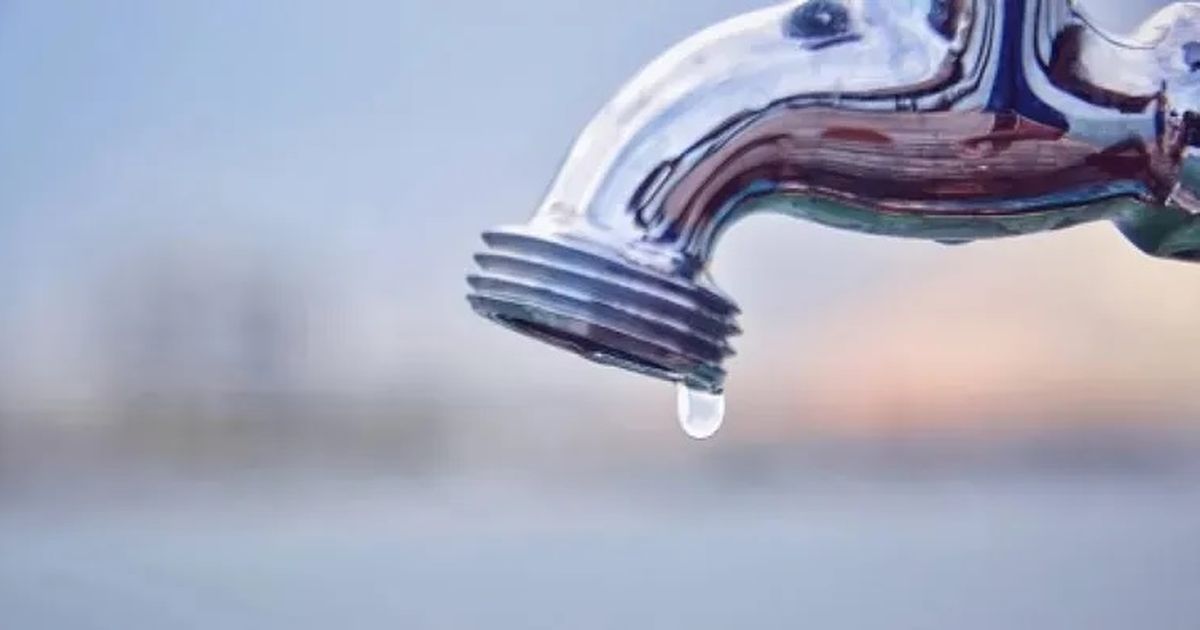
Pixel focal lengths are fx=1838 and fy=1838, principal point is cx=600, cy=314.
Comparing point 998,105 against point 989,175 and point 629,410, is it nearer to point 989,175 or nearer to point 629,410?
point 989,175

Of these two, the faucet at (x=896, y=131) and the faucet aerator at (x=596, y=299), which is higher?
the faucet at (x=896, y=131)

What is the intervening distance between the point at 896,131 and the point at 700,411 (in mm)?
70

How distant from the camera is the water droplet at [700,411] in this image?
365 millimetres

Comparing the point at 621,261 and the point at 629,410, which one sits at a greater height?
the point at 629,410

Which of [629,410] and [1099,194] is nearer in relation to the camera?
[1099,194]

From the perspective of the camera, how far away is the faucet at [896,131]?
33cm

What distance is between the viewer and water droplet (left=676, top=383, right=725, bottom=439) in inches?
14.4

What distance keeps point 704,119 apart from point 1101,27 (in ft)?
0.29

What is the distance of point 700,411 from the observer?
372mm

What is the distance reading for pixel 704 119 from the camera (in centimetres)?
34

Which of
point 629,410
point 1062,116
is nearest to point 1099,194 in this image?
point 1062,116

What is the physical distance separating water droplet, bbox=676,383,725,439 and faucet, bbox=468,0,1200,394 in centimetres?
2

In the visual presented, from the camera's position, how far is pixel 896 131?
1.13 ft

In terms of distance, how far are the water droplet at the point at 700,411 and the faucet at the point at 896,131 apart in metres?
0.02
